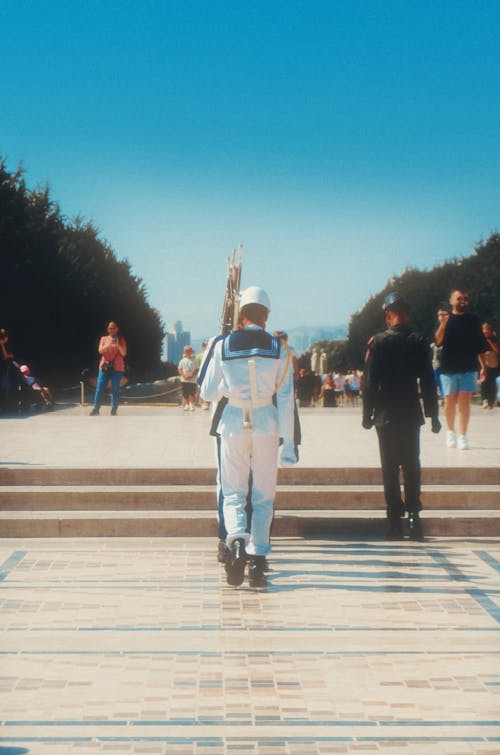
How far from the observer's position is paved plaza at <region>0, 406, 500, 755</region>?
4438 mm

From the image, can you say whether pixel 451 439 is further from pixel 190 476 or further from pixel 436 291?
A: pixel 436 291

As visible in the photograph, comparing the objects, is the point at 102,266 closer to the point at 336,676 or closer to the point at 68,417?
the point at 68,417

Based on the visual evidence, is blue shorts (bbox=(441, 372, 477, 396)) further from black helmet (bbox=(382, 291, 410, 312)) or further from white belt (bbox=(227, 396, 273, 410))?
white belt (bbox=(227, 396, 273, 410))

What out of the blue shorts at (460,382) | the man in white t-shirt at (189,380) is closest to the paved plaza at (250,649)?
the blue shorts at (460,382)

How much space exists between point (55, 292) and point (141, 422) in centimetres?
2773

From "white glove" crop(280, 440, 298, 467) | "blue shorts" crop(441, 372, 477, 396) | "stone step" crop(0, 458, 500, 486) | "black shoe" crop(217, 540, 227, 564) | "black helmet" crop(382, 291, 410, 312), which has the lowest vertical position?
"black shoe" crop(217, 540, 227, 564)

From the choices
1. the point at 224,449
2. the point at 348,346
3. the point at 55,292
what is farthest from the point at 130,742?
the point at 348,346

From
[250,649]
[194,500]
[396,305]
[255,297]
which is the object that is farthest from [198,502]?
[250,649]

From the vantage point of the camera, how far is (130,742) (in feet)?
14.1

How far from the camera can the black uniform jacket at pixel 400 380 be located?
8.69 m

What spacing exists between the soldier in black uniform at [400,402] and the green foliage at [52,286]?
1256 inches

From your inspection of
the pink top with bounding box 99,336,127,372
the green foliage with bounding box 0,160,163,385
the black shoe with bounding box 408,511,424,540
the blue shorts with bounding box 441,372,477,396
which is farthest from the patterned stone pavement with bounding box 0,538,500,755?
the green foliage with bounding box 0,160,163,385

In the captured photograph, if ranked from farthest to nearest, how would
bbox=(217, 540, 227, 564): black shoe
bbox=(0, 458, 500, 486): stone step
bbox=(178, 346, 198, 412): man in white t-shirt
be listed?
bbox=(178, 346, 198, 412): man in white t-shirt < bbox=(0, 458, 500, 486): stone step < bbox=(217, 540, 227, 564): black shoe

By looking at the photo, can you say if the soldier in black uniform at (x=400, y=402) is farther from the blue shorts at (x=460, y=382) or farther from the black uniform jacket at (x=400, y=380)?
the blue shorts at (x=460, y=382)
